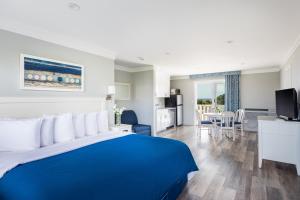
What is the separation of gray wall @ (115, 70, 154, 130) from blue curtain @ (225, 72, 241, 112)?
323 centimetres

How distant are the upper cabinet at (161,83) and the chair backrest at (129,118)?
117 cm

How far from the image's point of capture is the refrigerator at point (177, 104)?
7341 mm

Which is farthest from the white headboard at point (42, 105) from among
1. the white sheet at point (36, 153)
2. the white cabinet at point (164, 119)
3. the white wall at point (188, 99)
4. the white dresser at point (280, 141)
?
the white wall at point (188, 99)

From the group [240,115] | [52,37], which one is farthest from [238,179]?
[52,37]

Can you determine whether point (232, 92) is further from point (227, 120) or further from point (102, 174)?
point (102, 174)

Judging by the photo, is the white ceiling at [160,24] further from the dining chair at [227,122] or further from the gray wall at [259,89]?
the gray wall at [259,89]

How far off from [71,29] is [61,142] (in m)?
1.81

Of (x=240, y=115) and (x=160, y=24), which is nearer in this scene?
(x=160, y=24)

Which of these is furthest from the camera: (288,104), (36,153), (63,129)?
(288,104)

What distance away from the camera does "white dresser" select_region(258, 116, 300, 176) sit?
2.81 m

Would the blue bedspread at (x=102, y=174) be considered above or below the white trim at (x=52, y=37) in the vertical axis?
below

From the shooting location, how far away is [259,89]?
6332 millimetres

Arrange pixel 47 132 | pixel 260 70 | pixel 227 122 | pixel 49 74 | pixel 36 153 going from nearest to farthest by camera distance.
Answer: pixel 36 153 → pixel 47 132 → pixel 49 74 → pixel 227 122 → pixel 260 70

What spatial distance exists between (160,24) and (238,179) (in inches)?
106
